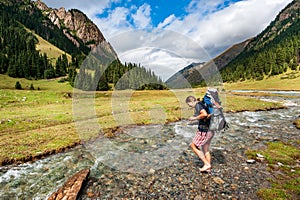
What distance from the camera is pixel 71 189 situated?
22.4 ft

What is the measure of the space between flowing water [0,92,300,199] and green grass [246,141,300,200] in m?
1.06

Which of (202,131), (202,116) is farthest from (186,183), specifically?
(202,116)

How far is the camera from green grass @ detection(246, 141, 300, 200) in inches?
248

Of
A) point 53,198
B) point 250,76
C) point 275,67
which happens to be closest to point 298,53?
point 275,67

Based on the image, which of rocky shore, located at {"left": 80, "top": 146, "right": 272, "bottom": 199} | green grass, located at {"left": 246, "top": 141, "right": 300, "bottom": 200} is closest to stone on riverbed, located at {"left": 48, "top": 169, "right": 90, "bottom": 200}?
rocky shore, located at {"left": 80, "top": 146, "right": 272, "bottom": 199}

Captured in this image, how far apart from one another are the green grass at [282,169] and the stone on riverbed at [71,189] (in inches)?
250

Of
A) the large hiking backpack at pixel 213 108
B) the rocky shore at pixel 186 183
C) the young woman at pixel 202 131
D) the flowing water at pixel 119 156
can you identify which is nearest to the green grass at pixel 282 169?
the rocky shore at pixel 186 183

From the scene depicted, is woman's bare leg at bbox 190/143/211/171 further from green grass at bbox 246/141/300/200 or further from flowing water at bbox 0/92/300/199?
green grass at bbox 246/141/300/200

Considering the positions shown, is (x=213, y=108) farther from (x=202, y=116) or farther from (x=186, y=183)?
(x=186, y=183)

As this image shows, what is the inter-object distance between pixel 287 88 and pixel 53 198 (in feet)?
330

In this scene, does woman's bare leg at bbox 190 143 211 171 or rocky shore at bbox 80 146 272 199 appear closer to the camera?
rocky shore at bbox 80 146 272 199

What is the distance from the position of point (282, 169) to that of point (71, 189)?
884 cm

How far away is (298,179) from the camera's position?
7.20 metres

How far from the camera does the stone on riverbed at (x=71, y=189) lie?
648cm
